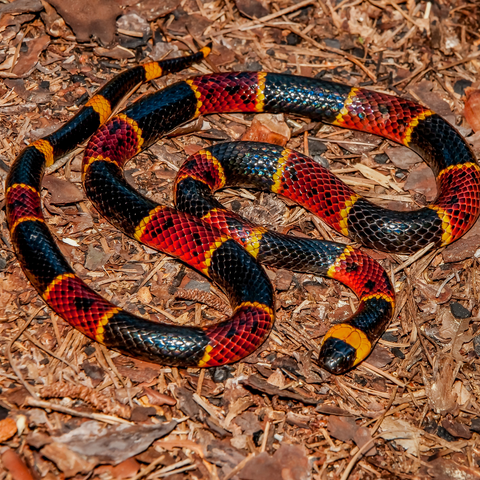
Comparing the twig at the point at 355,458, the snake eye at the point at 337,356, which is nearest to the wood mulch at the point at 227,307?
the twig at the point at 355,458

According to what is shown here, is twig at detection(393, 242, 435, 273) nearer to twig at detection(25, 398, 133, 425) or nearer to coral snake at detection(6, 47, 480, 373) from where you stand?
coral snake at detection(6, 47, 480, 373)

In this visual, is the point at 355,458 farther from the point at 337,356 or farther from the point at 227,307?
the point at 227,307

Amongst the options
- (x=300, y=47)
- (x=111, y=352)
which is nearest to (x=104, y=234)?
(x=111, y=352)

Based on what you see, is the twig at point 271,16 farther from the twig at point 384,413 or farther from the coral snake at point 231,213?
the twig at point 384,413

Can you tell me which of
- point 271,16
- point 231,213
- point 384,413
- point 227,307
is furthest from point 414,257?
point 271,16

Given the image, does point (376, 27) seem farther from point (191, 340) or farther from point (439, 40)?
point (191, 340)

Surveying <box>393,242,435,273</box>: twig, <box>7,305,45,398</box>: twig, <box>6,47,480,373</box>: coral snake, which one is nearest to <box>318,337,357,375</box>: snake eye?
<box>6,47,480,373</box>: coral snake
